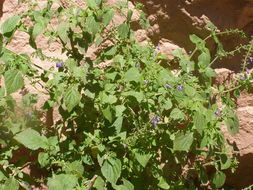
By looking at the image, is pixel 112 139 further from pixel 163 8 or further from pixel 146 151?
pixel 163 8

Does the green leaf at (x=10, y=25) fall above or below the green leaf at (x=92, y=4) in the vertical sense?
below

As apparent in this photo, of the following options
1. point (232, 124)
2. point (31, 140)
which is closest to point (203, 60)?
point (232, 124)

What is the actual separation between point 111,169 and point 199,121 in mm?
516

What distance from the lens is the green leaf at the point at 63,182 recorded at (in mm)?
2482

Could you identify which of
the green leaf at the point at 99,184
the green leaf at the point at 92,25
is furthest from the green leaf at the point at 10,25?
the green leaf at the point at 99,184

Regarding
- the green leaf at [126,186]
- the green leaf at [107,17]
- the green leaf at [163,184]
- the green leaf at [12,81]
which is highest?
the green leaf at [107,17]

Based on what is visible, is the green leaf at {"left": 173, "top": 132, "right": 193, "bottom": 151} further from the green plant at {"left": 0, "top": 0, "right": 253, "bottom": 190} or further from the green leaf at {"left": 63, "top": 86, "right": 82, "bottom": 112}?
the green leaf at {"left": 63, "top": 86, "right": 82, "bottom": 112}

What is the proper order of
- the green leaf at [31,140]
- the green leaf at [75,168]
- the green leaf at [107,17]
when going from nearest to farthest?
the green leaf at [107,17] → the green leaf at [75,168] → the green leaf at [31,140]

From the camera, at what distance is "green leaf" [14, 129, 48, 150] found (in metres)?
2.67

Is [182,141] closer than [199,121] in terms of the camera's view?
No

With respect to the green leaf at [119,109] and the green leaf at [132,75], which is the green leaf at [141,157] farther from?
→ the green leaf at [132,75]

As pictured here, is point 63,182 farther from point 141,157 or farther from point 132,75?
point 132,75

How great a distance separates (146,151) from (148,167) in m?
0.25

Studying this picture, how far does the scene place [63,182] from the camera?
2498 mm
